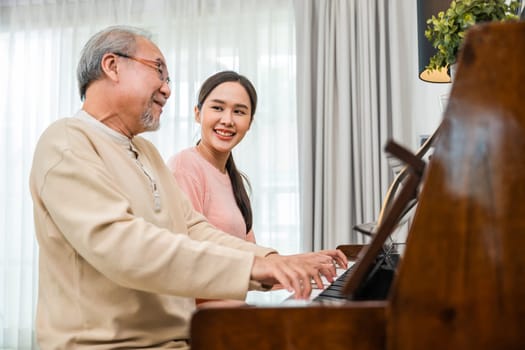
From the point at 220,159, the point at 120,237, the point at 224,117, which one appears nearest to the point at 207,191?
the point at 220,159

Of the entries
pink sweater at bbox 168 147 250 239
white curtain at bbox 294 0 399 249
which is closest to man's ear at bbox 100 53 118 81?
pink sweater at bbox 168 147 250 239

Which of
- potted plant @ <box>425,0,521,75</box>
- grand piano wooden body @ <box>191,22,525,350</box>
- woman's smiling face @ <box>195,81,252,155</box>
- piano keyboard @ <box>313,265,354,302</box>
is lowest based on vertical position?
piano keyboard @ <box>313,265,354,302</box>

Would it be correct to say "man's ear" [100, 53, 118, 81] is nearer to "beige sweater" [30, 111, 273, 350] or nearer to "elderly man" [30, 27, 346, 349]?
"elderly man" [30, 27, 346, 349]

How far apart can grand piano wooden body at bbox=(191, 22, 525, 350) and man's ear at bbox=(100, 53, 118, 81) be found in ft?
3.26

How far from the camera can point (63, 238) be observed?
1226 millimetres

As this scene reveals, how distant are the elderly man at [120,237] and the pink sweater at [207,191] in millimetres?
461

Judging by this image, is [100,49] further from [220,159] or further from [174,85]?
[174,85]

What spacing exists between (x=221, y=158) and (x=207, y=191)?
246 millimetres

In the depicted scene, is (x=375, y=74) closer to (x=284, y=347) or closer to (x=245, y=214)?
(x=245, y=214)

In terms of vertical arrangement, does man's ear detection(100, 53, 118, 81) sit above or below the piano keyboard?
above

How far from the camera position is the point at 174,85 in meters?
3.85

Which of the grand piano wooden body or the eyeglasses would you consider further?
the eyeglasses

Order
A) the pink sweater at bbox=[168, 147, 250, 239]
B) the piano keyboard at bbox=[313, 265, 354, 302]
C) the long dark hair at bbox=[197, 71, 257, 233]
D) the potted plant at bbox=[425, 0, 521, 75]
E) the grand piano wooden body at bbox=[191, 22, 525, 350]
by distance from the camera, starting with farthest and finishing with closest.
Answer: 1. the long dark hair at bbox=[197, 71, 257, 233]
2. the pink sweater at bbox=[168, 147, 250, 239]
3. the potted plant at bbox=[425, 0, 521, 75]
4. the piano keyboard at bbox=[313, 265, 354, 302]
5. the grand piano wooden body at bbox=[191, 22, 525, 350]

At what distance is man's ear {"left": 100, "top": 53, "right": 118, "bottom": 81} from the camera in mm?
1435
